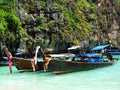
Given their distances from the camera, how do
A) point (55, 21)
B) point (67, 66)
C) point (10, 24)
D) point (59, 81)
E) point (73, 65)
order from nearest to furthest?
point (59, 81) < point (67, 66) < point (73, 65) < point (10, 24) < point (55, 21)

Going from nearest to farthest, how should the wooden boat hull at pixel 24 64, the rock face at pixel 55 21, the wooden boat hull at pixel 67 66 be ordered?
the wooden boat hull at pixel 67 66
the wooden boat hull at pixel 24 64
the rock face at pixel 55 21

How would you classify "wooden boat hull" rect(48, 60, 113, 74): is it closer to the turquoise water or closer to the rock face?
the turquoise water

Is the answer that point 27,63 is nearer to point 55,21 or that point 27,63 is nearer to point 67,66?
point 67,66

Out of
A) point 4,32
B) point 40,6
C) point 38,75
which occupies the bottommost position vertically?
point 38,75

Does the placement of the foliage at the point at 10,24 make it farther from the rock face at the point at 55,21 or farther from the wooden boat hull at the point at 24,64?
the wooden boat hull at the point at 24,64

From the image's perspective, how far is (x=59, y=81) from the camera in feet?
61.3

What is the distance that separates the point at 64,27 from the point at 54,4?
2.81m

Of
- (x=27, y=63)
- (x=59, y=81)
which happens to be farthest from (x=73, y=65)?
(x=59, y=81)

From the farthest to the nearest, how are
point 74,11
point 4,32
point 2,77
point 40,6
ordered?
1. point 74,11
2. point 40,6
3. point 4,32
4. point 2,77

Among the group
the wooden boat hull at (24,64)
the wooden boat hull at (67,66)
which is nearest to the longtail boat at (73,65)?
the wooden boat hull at (67,66)

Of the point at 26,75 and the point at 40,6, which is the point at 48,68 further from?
the point at 40,6

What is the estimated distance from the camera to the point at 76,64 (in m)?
22.2

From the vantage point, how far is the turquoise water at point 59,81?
653 inches

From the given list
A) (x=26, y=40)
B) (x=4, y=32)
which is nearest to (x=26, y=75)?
(x=4, y=32)
